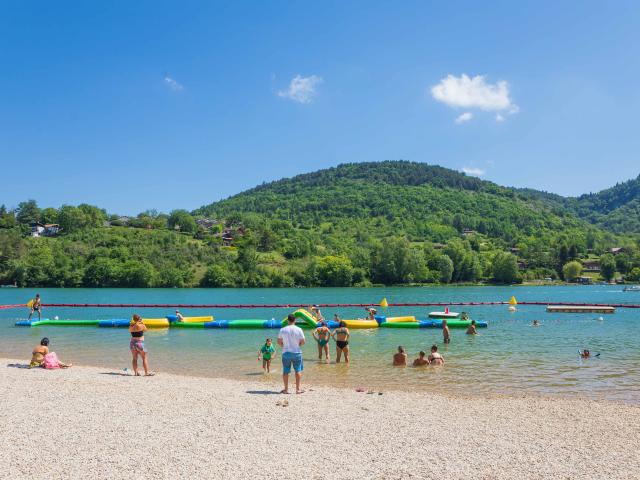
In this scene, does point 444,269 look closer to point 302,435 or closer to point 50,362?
point 50,362

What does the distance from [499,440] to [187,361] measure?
1570 cm

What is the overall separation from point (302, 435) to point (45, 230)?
17956 centimetres

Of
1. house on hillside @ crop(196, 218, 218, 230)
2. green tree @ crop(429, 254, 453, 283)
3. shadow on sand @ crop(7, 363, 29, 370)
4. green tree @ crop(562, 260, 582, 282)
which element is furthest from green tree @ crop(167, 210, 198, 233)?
shadow on sand @ crop(7, 363, 29, 370)

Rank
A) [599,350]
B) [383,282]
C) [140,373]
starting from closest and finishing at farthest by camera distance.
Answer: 1. [140,373]
2. [599,350]
3. [383,282]

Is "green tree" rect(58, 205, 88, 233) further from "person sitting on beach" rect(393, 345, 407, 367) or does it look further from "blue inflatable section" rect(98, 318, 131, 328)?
"person sitting on beach" rect(393, 345, 407, 367)

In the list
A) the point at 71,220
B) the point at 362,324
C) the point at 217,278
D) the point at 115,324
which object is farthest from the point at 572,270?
the point at 71,220

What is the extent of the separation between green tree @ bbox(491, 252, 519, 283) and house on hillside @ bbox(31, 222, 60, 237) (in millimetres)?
130228

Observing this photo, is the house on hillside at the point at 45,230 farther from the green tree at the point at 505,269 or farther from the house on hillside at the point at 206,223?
the green tree at the point at 505,269

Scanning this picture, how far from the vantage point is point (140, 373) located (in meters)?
17.8

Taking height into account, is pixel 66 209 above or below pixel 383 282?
above

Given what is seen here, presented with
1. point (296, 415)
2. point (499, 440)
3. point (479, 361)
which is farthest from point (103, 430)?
point (479, 361)

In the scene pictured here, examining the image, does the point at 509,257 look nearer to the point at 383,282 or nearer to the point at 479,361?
the point at 383,282

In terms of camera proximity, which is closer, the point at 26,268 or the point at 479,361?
the point at 479,361

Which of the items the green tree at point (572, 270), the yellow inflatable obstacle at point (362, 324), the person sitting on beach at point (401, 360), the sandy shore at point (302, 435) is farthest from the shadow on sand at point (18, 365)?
the green tree at point (572, 270)
